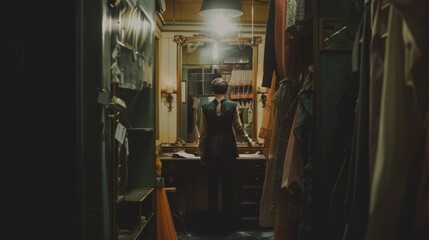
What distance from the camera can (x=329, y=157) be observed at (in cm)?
186

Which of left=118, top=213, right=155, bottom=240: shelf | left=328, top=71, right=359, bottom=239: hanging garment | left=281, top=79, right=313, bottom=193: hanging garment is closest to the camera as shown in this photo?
left=328, top=71, right=359, bottom=239: hanging garment

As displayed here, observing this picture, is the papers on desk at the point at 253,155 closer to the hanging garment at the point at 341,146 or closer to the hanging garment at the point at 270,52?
the hanging garment at the point at 270,52

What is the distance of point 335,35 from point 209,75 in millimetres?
3120

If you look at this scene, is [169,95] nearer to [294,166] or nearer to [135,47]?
[135,47]

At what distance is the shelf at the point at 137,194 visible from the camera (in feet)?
7.55

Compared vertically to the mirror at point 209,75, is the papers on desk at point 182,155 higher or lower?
lower

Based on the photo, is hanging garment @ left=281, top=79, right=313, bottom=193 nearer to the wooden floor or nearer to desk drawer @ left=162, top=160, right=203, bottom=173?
the wooden floor

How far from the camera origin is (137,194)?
2.46 m

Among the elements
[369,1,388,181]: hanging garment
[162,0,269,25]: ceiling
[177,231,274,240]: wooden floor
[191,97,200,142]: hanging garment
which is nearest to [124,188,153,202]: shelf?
[369,1,388,181]: hanging garment

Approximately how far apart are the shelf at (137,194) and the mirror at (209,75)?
2283mm

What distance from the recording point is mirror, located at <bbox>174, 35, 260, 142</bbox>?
15.9ft

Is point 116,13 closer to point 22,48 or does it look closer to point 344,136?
point 22,48

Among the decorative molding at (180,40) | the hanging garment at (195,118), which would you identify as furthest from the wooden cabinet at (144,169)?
the decorative molding at (180,40)

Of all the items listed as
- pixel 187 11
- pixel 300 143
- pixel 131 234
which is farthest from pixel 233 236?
pixel 187 11
